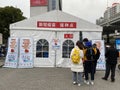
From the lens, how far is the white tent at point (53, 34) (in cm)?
1958

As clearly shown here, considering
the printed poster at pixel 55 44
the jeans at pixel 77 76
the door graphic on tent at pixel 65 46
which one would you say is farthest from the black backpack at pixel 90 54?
the door graphic on tent at pixel 65 46

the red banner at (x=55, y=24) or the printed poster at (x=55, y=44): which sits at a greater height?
the red banner at (x=55, y=24)

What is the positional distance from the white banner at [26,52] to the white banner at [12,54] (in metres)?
0.30

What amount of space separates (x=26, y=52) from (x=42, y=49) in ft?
3.50

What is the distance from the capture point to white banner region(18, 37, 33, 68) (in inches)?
751

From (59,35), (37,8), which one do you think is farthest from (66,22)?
(37,8)

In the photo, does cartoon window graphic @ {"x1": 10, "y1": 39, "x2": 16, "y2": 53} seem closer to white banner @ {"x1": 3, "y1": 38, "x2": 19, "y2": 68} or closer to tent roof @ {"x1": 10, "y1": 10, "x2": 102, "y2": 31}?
white banner @ {"x1": 3, "y1": 38, "x2": 19, "y2": 68}

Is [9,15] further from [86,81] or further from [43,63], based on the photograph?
[86,81]

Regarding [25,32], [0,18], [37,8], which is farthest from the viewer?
[0,18]

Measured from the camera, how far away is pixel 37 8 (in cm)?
4094

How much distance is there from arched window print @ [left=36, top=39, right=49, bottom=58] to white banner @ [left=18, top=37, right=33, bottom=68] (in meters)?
0.58

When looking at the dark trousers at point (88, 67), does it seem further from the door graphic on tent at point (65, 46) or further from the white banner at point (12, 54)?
the white banner at point (12, 54)

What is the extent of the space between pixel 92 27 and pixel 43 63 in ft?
12.3

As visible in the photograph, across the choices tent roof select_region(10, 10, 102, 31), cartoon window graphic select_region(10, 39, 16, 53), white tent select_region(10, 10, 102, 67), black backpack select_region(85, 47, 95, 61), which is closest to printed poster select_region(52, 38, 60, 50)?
white tent select_region(10, 10, 102, 67)
